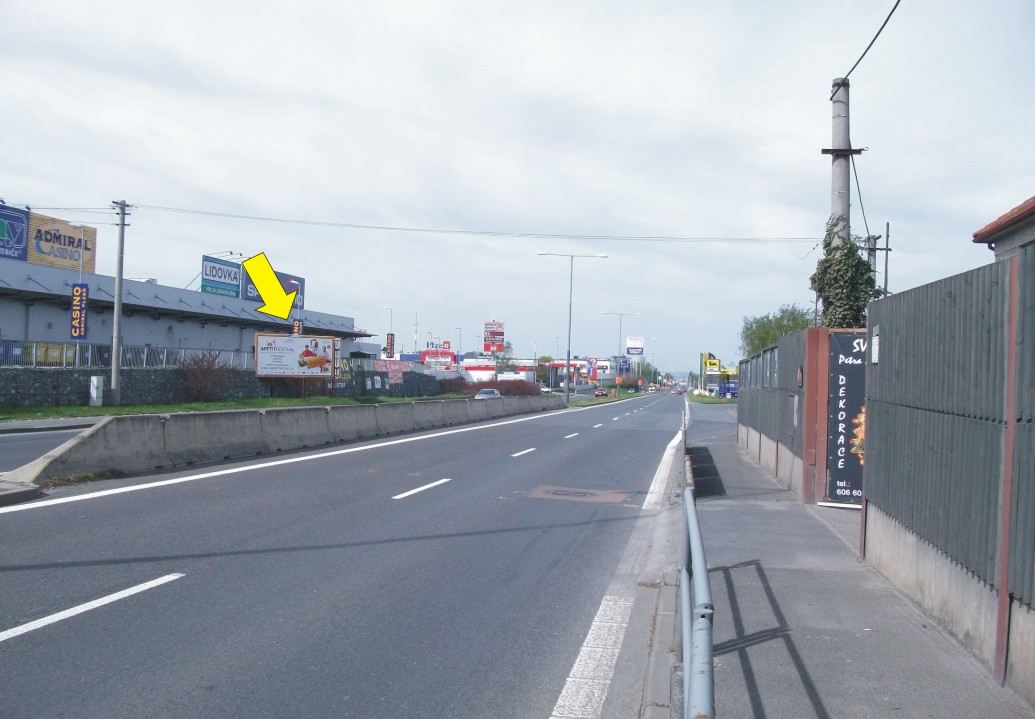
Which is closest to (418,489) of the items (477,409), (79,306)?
(477,409)

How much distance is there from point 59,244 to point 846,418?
2188 inches

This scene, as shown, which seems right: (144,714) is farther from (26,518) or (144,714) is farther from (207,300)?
(207,300)

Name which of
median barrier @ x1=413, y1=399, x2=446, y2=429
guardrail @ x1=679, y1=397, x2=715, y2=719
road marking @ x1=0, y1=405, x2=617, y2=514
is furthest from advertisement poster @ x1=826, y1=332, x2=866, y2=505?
median barrier @ x1=413, y1=399, x2=446, y2=429

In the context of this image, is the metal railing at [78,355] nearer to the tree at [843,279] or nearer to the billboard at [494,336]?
the tree at [843,279]

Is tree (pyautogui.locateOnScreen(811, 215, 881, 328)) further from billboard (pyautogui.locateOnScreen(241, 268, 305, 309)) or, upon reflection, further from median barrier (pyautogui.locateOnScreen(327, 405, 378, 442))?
billboard (pyautogui.locateOnScreen(241, 268, 305, 309))

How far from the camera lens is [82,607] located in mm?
6770

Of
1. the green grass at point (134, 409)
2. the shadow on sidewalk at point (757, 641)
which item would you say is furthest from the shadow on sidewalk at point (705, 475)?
the green grass at point (134, 409)

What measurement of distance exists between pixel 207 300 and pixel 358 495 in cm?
4797

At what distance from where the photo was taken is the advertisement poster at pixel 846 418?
12.7 metres

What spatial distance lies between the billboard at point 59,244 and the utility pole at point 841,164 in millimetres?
49578

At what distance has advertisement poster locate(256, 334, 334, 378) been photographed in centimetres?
4569

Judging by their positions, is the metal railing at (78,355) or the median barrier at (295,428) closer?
the median barrier at (295,428)

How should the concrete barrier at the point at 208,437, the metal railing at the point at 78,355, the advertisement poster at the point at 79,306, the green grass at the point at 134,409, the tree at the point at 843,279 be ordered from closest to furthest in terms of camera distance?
the tree at the point at 843,279
the concrete barrier at the point at 208,437
the green grass at the point at 134,409
the metal railing at the point at 78,355
the advertisement poster at the point at 79,306

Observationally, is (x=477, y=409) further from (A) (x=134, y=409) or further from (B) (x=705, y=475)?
(B) (x=705, y=475)
